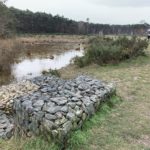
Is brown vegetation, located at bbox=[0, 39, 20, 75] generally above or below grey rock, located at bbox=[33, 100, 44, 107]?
below

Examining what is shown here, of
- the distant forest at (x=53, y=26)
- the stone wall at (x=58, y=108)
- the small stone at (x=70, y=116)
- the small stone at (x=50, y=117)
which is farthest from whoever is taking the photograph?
the distant forest at (x=53, y=26)

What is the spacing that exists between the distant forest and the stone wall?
5121 cm

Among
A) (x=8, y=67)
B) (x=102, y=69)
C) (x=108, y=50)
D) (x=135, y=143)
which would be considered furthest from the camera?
(x=8, y=67)

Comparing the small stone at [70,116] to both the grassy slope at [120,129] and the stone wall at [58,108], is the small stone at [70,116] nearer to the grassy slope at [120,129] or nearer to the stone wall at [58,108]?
the stone wall at [58,108]

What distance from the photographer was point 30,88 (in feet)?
29.9

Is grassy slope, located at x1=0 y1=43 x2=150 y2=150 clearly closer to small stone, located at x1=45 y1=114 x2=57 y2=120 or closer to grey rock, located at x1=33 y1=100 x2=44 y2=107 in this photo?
small stone, located at x1=45 y1=114 x2=57 y2=120

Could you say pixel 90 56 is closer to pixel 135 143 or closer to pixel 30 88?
pixel 30 88

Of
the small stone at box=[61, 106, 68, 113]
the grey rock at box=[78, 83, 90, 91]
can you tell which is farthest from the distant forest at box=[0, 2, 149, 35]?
the small stone at box=[61, 106, 68, 113]

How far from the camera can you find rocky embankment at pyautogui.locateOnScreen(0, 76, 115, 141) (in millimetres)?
5930

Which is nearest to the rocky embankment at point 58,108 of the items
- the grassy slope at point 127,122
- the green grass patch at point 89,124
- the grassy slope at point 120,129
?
the green grass patch at point 89,124

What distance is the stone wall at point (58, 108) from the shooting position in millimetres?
5926

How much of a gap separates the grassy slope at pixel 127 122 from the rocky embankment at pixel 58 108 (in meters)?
0.40

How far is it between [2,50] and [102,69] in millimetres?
7695

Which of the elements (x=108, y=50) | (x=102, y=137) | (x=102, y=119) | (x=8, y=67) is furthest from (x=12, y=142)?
(x=8, y=67)
